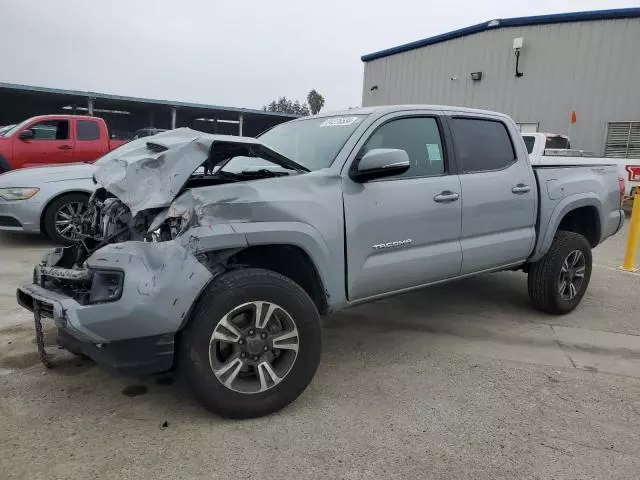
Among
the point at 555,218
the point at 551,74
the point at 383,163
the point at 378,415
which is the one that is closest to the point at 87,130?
the point at 383,163

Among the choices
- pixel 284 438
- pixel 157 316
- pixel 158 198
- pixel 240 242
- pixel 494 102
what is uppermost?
pixel 494 102

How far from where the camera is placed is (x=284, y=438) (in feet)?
9.14

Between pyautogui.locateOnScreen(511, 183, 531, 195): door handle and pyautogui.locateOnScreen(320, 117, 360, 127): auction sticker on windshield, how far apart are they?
1.49 m

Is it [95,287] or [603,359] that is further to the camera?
[603,359]

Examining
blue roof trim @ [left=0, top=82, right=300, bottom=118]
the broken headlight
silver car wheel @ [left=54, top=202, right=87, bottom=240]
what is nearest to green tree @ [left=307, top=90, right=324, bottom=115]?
blue roof trim @ [left=0, top=82, right=300, bottom=118]

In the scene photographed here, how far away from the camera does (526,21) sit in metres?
16.9

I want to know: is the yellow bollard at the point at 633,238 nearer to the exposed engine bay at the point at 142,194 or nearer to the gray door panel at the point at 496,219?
the gray door panel at the point at 496,219

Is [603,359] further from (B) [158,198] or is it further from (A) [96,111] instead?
(A) [96,111]

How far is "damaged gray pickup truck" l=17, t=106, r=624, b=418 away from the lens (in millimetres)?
2678

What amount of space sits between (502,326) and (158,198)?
10.5 ft

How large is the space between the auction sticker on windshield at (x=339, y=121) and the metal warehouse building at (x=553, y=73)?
1434cm

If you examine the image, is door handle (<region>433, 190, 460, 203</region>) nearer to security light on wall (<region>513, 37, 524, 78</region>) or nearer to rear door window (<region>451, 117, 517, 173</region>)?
rear door window (<region>451, 117, 517, 173</region>)

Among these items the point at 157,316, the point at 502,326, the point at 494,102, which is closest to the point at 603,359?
the point at 502,326

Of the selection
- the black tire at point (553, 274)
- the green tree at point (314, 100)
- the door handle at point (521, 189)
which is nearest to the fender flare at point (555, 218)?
the black tire at point (553, 274)
